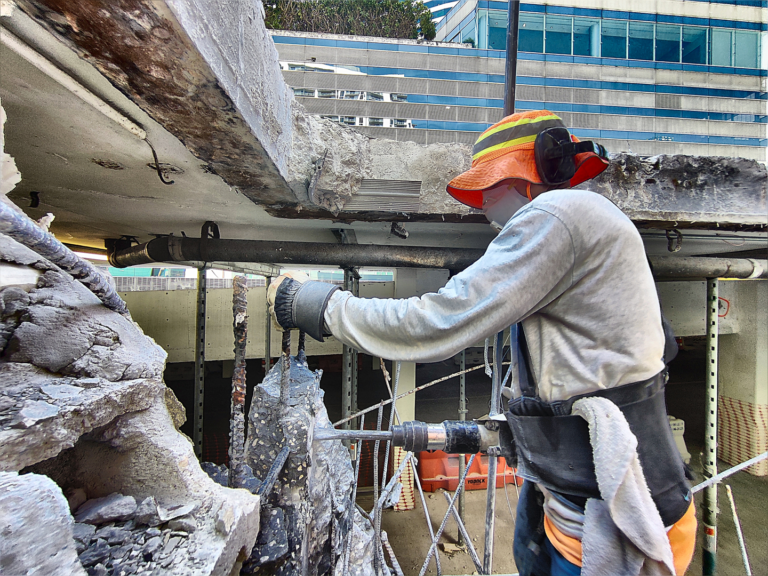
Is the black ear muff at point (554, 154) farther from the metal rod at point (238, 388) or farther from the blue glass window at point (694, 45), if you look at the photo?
the blue glass window at point (694, 45)

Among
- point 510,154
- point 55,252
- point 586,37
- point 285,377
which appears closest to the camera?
point 55,252

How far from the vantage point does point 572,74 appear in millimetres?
10938

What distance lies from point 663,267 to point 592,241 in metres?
2.37

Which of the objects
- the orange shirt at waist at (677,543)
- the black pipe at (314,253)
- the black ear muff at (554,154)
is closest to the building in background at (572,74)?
the black pipe at (314,253)

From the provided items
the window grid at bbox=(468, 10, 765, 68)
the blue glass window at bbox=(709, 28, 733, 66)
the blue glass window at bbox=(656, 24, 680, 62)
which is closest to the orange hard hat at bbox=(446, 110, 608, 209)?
the window grid at bbox=(468, 10, 765, 68)

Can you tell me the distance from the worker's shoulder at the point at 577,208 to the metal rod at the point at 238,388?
936 millimetres

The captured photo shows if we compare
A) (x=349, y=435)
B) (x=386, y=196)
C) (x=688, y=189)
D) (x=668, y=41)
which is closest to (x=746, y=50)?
(x=668, y=41)

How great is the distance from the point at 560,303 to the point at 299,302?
74cm

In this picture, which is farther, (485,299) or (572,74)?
(572,74)

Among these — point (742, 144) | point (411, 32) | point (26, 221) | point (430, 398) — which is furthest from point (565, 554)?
point (742, 144)

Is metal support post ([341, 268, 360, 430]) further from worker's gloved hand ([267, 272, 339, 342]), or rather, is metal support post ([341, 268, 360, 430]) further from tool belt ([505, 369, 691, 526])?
tool belt ([505, 369, 691, 526])

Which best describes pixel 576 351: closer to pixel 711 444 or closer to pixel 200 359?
pixel 711 444

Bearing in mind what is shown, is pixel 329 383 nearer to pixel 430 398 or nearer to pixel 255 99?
pixel 430 398

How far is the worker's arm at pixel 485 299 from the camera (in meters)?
0.79
